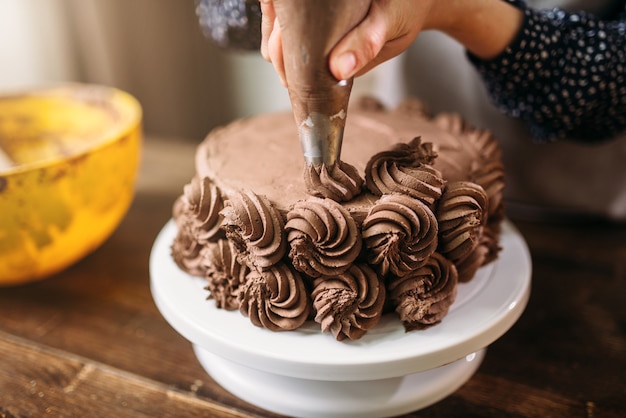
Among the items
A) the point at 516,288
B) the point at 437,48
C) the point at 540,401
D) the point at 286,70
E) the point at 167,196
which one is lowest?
the point at 167,196

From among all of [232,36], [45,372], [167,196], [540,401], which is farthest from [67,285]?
[540,401]

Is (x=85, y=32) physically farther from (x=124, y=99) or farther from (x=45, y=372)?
(x=45, y=372)

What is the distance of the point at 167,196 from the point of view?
1.40m

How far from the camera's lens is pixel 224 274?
0.81 m

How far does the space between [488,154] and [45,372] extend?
0.75 m

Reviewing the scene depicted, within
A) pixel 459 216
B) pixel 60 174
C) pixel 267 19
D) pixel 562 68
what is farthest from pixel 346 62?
pixel 60 174

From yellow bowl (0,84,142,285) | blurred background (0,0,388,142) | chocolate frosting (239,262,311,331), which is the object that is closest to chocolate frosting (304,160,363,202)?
chocolate frosting (239,262,311,331)

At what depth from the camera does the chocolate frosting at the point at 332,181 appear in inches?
30.0

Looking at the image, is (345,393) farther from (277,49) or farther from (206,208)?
(277,49)

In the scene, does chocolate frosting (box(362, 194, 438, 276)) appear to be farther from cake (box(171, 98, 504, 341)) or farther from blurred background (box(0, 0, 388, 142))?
blurred background (box(0, 0, 388, 142))

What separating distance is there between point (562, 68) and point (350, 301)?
0.52 metres

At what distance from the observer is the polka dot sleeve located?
0.92 m

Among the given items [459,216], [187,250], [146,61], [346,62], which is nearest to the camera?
[346,62]

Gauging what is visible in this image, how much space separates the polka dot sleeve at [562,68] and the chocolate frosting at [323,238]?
40 cm
